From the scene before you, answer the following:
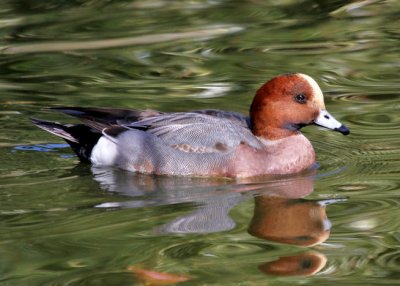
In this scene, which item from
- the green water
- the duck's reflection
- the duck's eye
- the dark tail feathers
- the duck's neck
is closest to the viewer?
the green water

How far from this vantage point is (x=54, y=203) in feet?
23.7

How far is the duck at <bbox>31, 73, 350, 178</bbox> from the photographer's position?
8078 millimetres

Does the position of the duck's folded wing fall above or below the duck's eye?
below

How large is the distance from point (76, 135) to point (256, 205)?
6.27 ft

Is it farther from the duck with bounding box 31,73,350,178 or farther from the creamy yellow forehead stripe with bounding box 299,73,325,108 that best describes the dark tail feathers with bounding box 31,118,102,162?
the creamy yellow forehead stripe with bounding box 299,73,325,108

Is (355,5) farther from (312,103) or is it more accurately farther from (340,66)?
(312,103)

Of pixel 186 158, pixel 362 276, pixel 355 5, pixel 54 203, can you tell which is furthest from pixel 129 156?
pixel 355 5

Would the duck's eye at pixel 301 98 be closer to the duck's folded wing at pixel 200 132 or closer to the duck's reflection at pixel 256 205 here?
the duck's folded wing at pixel 200 132

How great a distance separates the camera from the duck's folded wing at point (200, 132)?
8102 millimetres

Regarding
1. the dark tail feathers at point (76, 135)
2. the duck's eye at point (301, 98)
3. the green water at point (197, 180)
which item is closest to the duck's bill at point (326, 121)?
the duck's eye at point (301, 98)

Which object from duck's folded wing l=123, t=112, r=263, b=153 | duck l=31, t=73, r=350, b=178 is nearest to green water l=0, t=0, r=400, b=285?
duck l=31, t=73, r=350, b=178

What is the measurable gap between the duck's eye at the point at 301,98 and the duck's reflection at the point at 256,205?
56 centimetres

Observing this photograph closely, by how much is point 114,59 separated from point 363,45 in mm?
2497

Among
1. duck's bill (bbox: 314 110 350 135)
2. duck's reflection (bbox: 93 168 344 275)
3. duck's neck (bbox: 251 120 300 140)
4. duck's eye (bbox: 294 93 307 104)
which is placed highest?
duck's eye (bbox: 294 93 307 104)
